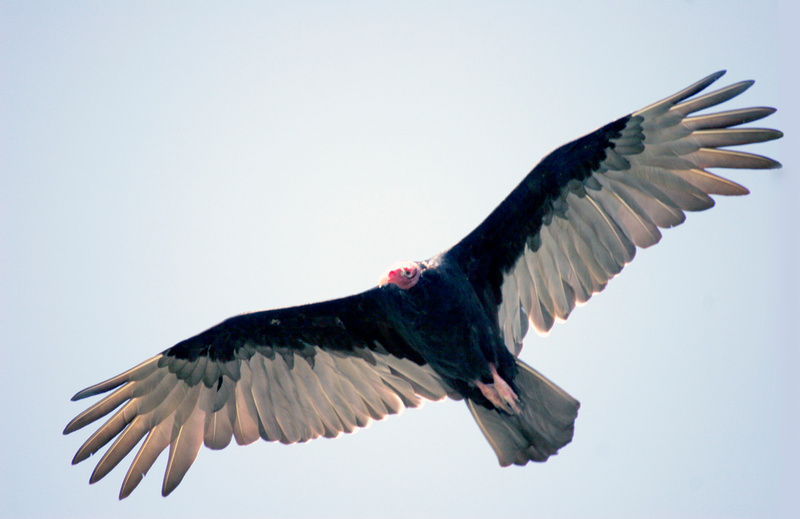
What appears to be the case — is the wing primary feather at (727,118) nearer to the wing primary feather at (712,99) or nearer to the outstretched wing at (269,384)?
the wing primary feather at (712,99)

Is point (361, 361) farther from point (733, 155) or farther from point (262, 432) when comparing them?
point (733, 155)

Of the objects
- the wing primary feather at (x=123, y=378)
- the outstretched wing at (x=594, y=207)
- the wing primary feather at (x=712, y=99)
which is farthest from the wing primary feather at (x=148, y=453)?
the wing primary feather at (x=712, y=99)

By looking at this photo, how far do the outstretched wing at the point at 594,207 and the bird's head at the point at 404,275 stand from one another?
46cm

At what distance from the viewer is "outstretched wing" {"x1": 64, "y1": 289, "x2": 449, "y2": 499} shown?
4.97m

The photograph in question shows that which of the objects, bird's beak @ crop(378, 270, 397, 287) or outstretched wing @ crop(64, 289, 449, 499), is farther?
outstretched wing @ crop(64, 289, 449, 499)

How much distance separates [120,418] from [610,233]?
11.3 feet

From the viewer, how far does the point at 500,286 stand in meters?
4.96

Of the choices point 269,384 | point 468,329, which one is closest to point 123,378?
point 269,384

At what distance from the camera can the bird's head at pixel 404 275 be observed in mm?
4359

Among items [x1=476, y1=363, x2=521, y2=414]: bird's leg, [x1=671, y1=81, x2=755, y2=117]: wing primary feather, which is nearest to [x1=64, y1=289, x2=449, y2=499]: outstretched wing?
[x1=476, y1=363, x2=521, y2=414]: bird's leg

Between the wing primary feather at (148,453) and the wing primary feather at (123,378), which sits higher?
the wing primary feather at (123,378)

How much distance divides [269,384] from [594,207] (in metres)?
2.53

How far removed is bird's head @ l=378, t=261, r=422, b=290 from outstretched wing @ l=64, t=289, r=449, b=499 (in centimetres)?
51

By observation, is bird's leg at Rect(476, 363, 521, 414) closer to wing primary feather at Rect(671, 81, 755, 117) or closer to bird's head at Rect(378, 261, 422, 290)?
bird's head at Rect(378, 261, 422, 290)
